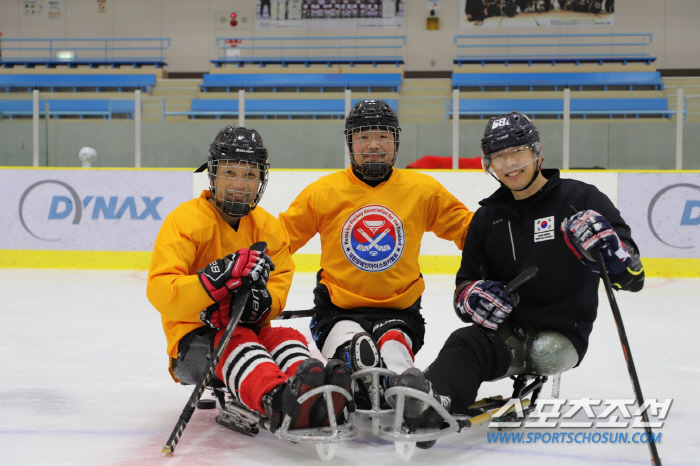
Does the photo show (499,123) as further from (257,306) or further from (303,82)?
(303,82)

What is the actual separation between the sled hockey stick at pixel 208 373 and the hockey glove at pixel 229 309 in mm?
64

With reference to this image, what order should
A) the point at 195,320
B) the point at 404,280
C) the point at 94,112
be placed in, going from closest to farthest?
the point at 195,320 → the point at 404,280 → the point at 94,112

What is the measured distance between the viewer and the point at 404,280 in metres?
2.26

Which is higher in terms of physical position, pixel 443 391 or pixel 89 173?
pixel 89 173

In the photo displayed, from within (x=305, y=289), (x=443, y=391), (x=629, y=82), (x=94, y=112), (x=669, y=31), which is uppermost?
(x=669, y=31)

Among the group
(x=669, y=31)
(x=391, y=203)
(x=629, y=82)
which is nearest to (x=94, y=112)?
(x=391, y=203)

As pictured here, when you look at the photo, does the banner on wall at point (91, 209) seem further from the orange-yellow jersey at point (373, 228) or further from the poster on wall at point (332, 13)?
the poster on wall at point (332, 13)

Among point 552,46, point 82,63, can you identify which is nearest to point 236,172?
point 552,46

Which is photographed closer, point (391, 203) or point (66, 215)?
point (391, 203)

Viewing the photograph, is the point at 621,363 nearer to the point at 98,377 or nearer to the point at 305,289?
the point at 98,377

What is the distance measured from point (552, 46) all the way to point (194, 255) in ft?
39.9

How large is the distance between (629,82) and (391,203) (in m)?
10.7

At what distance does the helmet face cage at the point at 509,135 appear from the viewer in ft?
6.42

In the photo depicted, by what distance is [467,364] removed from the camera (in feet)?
6.01
